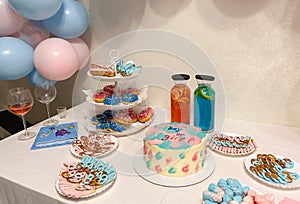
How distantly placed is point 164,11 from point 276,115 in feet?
2.16

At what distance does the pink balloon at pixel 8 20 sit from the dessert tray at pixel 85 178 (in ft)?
2.38

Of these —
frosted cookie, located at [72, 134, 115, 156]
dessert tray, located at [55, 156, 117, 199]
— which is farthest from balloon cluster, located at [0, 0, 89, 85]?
dessert tray, located at [55, 156, 117, 199]

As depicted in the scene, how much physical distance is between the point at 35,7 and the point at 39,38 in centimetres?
23

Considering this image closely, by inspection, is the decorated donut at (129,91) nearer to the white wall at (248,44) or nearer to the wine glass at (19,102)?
the white wall at (248,44)

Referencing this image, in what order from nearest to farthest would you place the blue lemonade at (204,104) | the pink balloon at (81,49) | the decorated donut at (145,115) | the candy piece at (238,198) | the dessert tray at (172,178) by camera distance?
the candy piece at (238,198), the dessert tray at (172,178), the blue lemonade at (204,104), the decorated donut at (145,115), the pink balloon at (81,49)

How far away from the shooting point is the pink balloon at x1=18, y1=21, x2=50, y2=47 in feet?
3.89

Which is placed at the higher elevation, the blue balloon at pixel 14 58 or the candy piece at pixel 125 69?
the blue balloon at pixel 14 58

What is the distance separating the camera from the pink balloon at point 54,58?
3.68 feet

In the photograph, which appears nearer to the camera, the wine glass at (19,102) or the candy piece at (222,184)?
the candy piece at (222,184)

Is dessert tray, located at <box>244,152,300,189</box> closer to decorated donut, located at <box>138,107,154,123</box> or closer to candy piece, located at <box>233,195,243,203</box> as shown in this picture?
candy piece, located at <box>233,195,243,203</box>

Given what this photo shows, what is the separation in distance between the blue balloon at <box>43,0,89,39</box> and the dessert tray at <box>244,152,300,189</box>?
96 centimetres

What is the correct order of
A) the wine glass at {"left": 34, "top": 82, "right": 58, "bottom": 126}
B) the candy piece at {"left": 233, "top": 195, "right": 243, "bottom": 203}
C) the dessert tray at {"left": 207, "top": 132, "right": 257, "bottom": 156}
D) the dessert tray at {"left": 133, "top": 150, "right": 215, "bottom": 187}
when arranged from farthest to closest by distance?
the wine glass at {"left": 34, "top": 82, "right": 58, "bottom": 126}
the dessert tray at {"left": 207, "top": 132, "right": 257, "bottom": 156}
the dessert tray at {"left": 133, "top": 150, "right": 215, "bottom": 187}
the candy piece at {"left": 233, "top": 195, "right": 243, "bottom": 203}

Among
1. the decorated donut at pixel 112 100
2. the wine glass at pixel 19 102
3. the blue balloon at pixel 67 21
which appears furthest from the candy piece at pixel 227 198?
the blue balloon at pixel 67 21

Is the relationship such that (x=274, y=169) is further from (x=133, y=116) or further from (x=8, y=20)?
(x=8, y=20)
